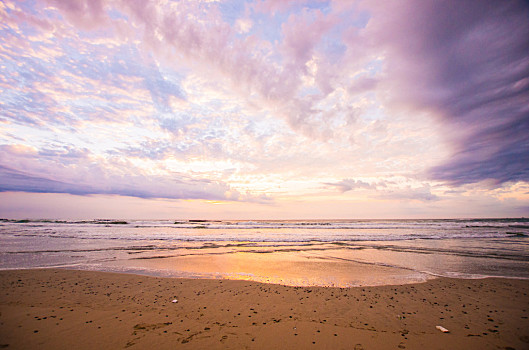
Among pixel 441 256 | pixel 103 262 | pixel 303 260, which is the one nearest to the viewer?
pixel 103 262

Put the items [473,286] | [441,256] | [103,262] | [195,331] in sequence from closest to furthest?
[195,331], [473,286], [103,262], [441,256]

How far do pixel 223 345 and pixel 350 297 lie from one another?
480 centimetres

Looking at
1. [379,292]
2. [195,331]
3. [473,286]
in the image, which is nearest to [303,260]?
[379,292]

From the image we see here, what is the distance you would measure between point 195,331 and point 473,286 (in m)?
10.6

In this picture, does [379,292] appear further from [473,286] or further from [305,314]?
[473,286]

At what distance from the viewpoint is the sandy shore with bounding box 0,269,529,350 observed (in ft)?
16.1

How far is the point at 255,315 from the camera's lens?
20.6 feet

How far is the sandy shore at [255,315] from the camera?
4.91 metres

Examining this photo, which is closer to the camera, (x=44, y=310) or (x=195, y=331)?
(x=195, y=331)

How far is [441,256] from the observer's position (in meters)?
16.2

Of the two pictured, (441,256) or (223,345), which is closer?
(223,345)

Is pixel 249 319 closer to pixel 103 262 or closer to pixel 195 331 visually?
pixel 195 331

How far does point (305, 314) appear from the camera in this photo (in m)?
6.29

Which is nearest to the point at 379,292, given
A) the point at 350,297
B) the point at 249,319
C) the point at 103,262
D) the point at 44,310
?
the point at 350,297
